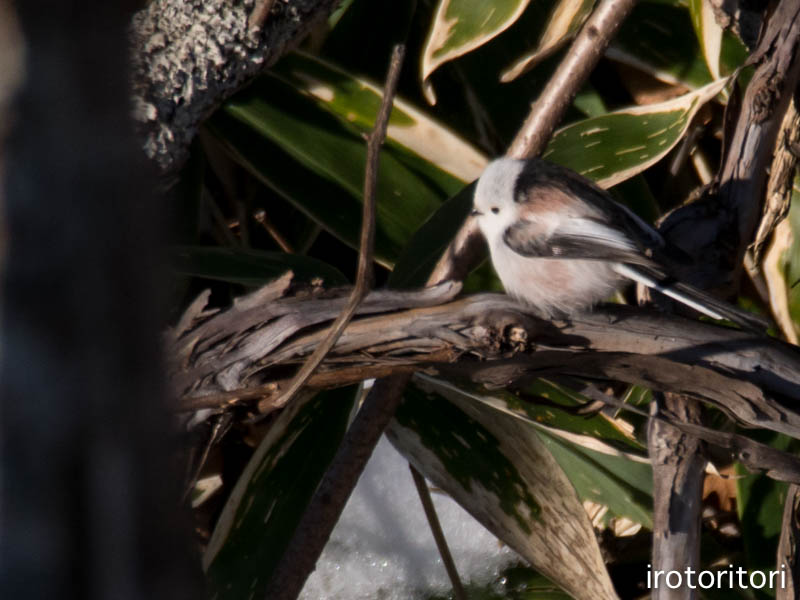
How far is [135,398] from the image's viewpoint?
21 cm

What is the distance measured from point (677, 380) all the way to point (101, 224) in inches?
30.4

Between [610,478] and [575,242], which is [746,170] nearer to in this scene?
[575,242]

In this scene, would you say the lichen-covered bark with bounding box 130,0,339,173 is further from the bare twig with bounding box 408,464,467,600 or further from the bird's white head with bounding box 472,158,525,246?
the bare twig with bounding box 408,464,467,600

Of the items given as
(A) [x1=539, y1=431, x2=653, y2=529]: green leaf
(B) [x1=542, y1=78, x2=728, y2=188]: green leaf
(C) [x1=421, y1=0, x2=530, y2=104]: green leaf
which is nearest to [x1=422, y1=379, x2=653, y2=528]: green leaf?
(A) [x1=539, y1=431, x2=653, y2=529]: green leaf

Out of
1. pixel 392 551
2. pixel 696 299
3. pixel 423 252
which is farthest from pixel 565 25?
pixel 392 551

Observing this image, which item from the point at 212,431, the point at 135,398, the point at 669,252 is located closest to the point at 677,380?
the point at 669,252

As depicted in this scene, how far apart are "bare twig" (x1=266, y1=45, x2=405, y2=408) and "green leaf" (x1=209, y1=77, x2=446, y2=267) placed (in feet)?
1.96

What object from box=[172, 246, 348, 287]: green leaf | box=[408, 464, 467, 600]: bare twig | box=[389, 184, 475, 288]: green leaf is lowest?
box=[408, 464, 467, 600]: bare twig

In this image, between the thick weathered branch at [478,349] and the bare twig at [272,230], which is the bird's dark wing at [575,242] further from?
the bare twig at [272,230]

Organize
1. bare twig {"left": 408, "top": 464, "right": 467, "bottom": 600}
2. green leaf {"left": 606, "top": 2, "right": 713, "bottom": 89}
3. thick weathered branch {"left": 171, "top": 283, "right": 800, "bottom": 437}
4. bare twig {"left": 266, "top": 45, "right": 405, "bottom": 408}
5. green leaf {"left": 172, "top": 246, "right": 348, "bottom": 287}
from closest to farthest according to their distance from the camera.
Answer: bare twig {"left": 266, "top": 45, "right": 405, "bottom": 408} → thick weathered branch {"left": 171, "top": 283, "right": 800, "bottom": 437} → green leaf {"left": 172, "top": 246, "right": 348, "bottom": 287} → bare twig {"left": 408, "top": 464, "right": 467, "bottom": 600} → green leaf {"left": 606, "top": 2, "right": 713, "bottom": 89}

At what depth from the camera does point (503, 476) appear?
1263mm

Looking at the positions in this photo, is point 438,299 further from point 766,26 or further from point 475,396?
point 766,26

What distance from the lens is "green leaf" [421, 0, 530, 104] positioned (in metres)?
1.22

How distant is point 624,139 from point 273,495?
2.25 ft
